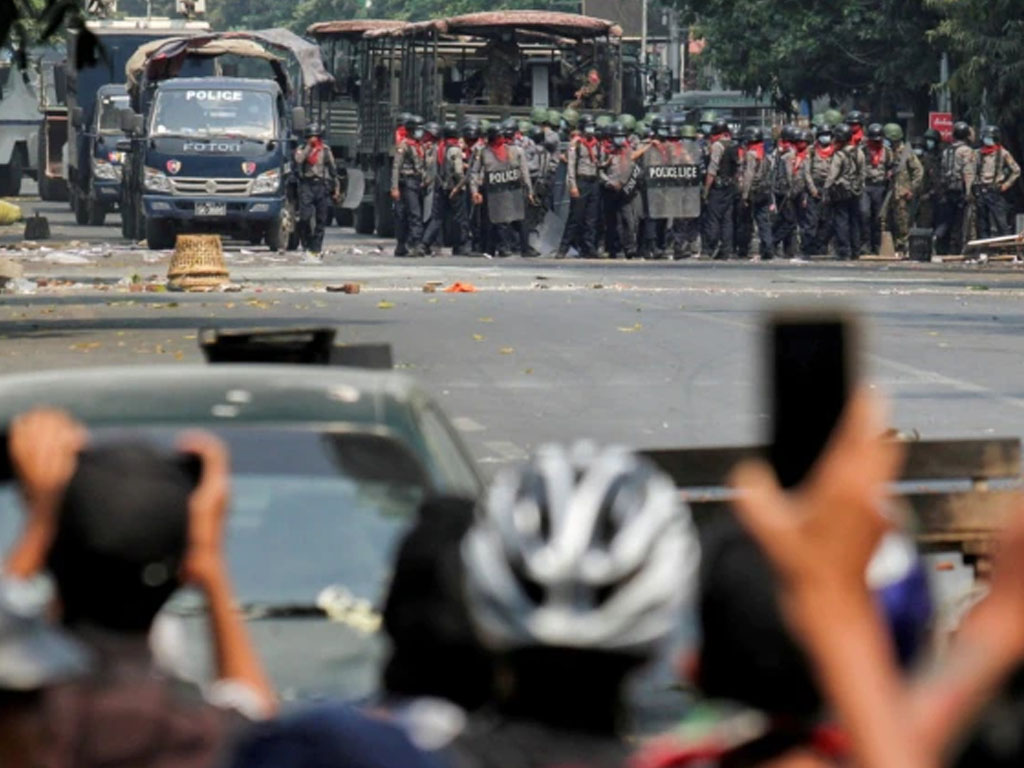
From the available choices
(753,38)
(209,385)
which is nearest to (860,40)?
(753,38)

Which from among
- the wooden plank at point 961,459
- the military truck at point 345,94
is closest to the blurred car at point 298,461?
the wooden plank at point 961,459

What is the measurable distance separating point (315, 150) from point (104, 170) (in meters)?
10.6

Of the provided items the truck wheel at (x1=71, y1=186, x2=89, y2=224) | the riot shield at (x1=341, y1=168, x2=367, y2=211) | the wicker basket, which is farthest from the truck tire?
the wicker basket

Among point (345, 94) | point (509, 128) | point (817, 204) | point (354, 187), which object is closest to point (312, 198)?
point (509, 128)

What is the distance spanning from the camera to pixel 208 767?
2.84 metres

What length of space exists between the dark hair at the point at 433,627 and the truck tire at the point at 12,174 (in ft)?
214

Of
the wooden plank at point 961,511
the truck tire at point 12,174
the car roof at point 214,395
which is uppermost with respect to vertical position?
the car roof at point 214,395

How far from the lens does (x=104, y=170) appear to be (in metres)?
51.2

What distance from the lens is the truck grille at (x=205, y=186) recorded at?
39.6 m

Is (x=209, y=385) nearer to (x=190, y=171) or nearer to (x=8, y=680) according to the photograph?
(x=8, y=680)

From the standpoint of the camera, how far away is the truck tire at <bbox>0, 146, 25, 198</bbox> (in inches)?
2665

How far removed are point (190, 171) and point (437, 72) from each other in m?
6.43

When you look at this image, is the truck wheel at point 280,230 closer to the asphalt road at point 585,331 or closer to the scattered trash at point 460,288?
the asphalt road at point 585,331

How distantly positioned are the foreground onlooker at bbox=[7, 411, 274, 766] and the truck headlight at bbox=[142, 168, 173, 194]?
121 ft
